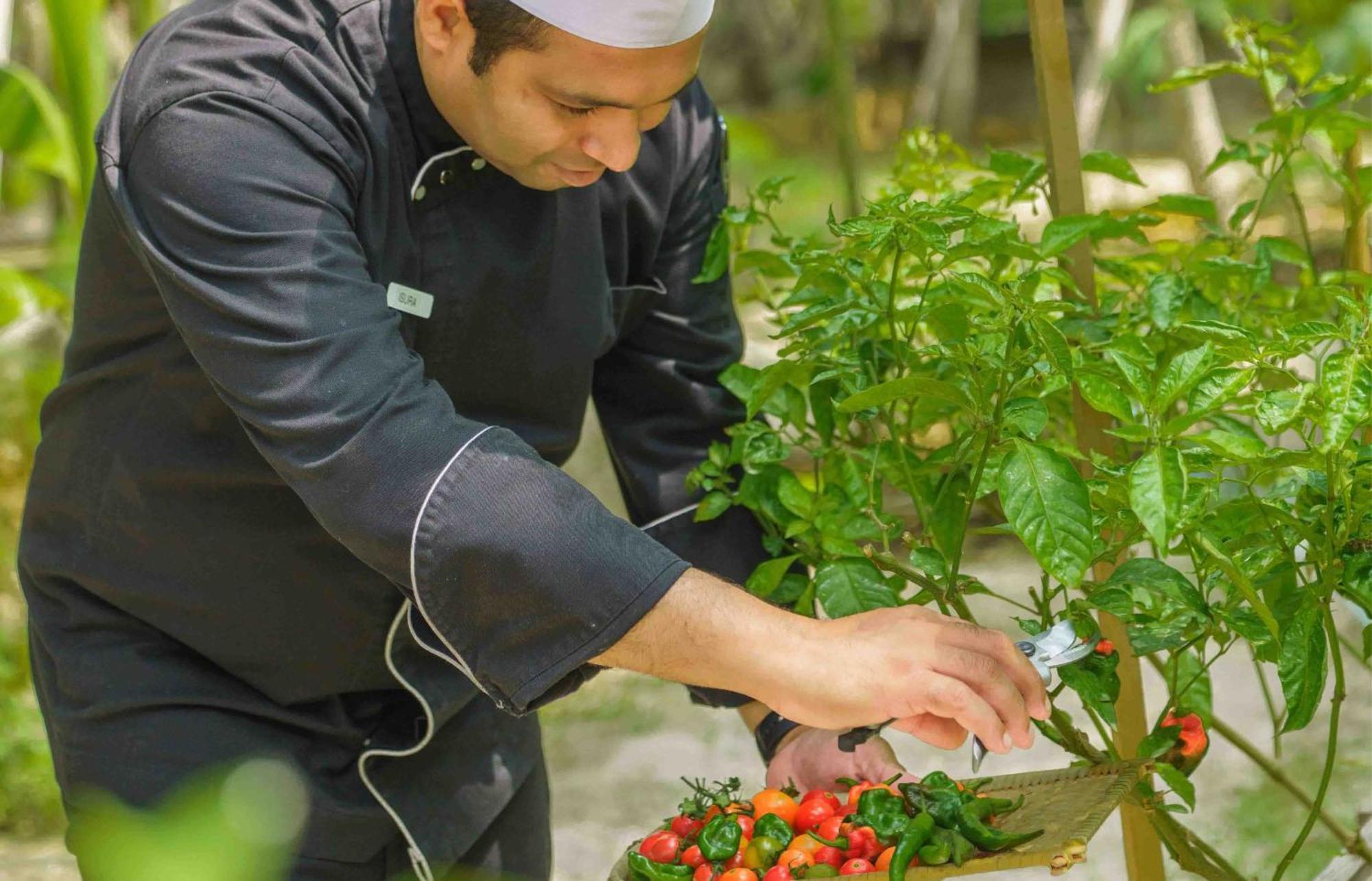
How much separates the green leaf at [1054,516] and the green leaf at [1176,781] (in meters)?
0.29

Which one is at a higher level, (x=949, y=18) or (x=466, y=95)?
(x=949, y=18)

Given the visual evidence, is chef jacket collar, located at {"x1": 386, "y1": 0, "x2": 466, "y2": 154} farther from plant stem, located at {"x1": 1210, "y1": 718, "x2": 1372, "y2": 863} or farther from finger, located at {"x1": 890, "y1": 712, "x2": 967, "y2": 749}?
plant stem, located at {"x1": 1210, "y1": 718, "x2": 1372, "y2": 863}

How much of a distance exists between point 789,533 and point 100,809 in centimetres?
79

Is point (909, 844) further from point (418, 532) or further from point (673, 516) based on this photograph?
point (673, 516)

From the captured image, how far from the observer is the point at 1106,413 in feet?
5.17

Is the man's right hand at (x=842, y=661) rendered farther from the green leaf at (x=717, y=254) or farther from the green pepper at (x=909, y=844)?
the green leaf at (x=717, y=254)

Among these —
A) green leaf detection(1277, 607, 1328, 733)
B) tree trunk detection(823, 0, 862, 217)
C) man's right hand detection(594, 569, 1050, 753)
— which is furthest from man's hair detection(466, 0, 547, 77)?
tree trunk detection(823, 0, 862, 217)

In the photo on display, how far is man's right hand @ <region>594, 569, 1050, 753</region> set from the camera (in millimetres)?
1218

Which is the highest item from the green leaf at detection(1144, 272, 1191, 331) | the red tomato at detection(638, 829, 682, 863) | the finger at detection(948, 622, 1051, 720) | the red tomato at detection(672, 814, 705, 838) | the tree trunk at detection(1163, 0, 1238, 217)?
the tree trunk at detection(1163, 0, 1238, 217)

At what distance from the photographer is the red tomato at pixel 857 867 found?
4.27 feet

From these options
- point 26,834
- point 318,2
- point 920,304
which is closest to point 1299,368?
point 920,304

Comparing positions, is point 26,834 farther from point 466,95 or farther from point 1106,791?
point 1106,791

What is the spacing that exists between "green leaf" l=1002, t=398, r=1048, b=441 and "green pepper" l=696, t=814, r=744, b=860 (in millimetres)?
445

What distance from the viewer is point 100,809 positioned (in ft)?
5.29
